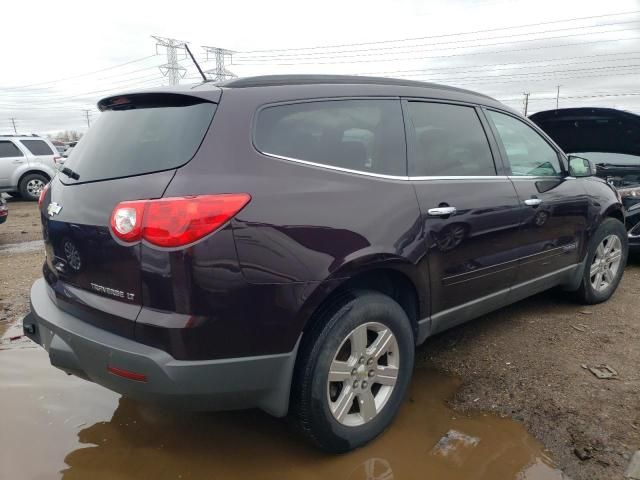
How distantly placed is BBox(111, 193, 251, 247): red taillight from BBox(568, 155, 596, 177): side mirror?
9.79 ft

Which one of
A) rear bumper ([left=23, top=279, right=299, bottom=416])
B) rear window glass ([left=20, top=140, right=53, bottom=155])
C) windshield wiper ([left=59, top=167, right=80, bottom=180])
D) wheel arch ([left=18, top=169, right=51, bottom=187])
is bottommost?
wheel arch ([left=18, top=169, right=51, bottom=187])

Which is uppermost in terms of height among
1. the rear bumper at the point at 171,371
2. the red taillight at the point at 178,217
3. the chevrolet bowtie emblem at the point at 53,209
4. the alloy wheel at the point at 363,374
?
the red taillight at the point at 178,217

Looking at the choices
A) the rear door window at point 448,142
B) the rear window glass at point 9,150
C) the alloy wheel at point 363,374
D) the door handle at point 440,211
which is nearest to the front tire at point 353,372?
the alloy wheel at point 363,374

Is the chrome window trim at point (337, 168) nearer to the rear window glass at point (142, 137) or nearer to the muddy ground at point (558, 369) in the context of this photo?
the rear window glass at point (142, 137)

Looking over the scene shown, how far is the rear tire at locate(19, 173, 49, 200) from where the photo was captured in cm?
1323

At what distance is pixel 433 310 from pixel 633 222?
12.6ft

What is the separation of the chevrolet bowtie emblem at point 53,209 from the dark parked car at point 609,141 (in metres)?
5.30

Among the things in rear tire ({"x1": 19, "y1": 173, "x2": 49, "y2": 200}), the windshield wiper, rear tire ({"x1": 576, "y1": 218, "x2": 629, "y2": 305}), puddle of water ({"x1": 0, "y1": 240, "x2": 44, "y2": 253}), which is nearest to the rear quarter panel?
the windshield wiper

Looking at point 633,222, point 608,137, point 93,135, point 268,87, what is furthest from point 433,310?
point 608,137

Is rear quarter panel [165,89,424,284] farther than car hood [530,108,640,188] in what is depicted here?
No

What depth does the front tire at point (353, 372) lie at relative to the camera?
88.7 inches

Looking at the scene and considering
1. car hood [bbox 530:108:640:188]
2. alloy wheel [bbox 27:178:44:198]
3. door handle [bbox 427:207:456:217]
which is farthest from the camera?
alloy wheel [bbox 27:178:44:198]

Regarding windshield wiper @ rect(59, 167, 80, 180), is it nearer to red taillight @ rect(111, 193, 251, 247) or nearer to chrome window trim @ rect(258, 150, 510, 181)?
red taillight @ rect(111, 193, 251, 247)

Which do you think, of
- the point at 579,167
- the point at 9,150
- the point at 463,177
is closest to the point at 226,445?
the point at 463,177
